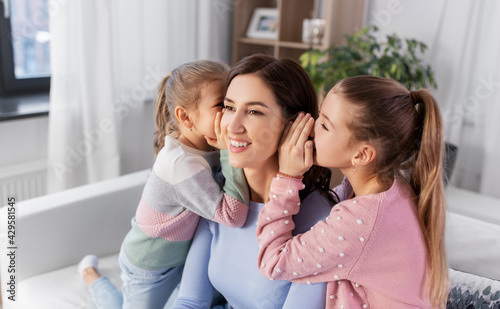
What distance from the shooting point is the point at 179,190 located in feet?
3.69

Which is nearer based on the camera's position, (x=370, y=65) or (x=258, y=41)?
(x=370, y=65)

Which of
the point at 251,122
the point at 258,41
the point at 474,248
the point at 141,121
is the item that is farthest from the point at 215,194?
the point at 258,41

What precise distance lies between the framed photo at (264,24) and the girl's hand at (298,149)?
93.3 inches

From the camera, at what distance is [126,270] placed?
4.53 ft

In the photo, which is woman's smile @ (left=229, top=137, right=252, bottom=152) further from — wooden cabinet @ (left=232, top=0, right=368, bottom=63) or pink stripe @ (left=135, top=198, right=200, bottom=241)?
wooden cabinet @ (left=232, top=0, right=368, bottom=63)

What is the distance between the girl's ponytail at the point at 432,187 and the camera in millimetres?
873

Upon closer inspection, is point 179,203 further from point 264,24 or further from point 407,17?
point 264,24

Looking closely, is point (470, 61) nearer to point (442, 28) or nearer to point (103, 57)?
point (442, 28)

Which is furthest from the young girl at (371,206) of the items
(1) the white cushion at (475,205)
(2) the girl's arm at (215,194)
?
(1) the white cushion at (475,205)

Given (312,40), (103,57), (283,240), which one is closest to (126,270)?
(283,240)

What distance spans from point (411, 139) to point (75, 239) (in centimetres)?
126

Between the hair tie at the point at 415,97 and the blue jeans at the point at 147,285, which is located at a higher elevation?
the hair tie at the point at 415,97

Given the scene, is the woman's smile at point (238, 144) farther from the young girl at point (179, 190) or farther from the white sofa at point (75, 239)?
the white sofa at point (75, 239)

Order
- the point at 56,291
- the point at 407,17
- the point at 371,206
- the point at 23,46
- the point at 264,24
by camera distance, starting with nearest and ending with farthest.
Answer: the point at 371,206 → the point at 56,291 → the point at 23,46 → the point at 407,17 → the point at 264,24
